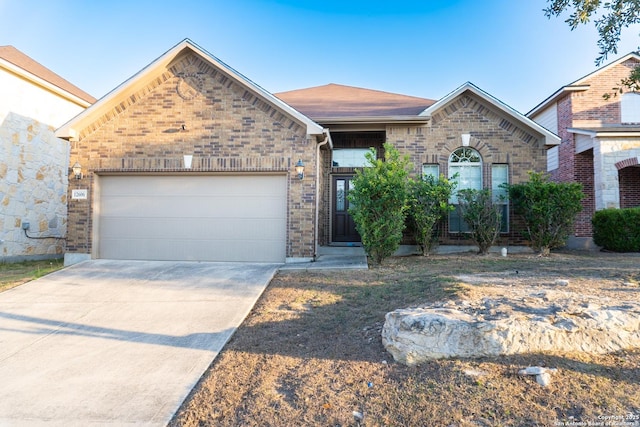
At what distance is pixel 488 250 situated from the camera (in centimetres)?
933

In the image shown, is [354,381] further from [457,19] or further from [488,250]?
[457,19]

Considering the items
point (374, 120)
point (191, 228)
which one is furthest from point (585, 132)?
point (191, 228)

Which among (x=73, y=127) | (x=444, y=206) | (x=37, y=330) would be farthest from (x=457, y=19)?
(x=37, y=330)

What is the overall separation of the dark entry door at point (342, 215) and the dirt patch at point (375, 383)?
19.7 ft

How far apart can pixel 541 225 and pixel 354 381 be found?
26.6ft

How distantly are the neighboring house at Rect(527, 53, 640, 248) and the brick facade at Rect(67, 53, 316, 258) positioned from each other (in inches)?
356

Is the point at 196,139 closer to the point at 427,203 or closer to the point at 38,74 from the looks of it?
the point at 427,203

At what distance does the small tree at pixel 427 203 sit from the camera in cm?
884

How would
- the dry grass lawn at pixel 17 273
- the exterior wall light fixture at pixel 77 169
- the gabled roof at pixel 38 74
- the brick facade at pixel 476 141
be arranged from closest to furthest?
the dry grass lawn at pixel 17 273
the exterior wall light fixture at pixel 77 169
the gabled roof at pixel 38 74
the brick facade at pixel 476 141

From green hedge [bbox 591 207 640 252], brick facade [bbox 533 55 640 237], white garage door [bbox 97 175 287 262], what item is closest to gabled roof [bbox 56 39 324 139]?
white garage door [bbox 97 175 287 262]

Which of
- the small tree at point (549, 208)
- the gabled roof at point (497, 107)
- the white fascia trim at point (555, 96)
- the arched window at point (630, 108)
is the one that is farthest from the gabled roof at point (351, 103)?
the arched window at point (630, 108)

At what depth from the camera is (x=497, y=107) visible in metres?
9.98

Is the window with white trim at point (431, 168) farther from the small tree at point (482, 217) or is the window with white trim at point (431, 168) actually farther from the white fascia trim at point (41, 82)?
the white fascia trim at point (41, 82)

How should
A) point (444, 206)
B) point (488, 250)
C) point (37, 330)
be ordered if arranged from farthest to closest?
point (488, 250) < point (444, 206) < point (37, 330)
